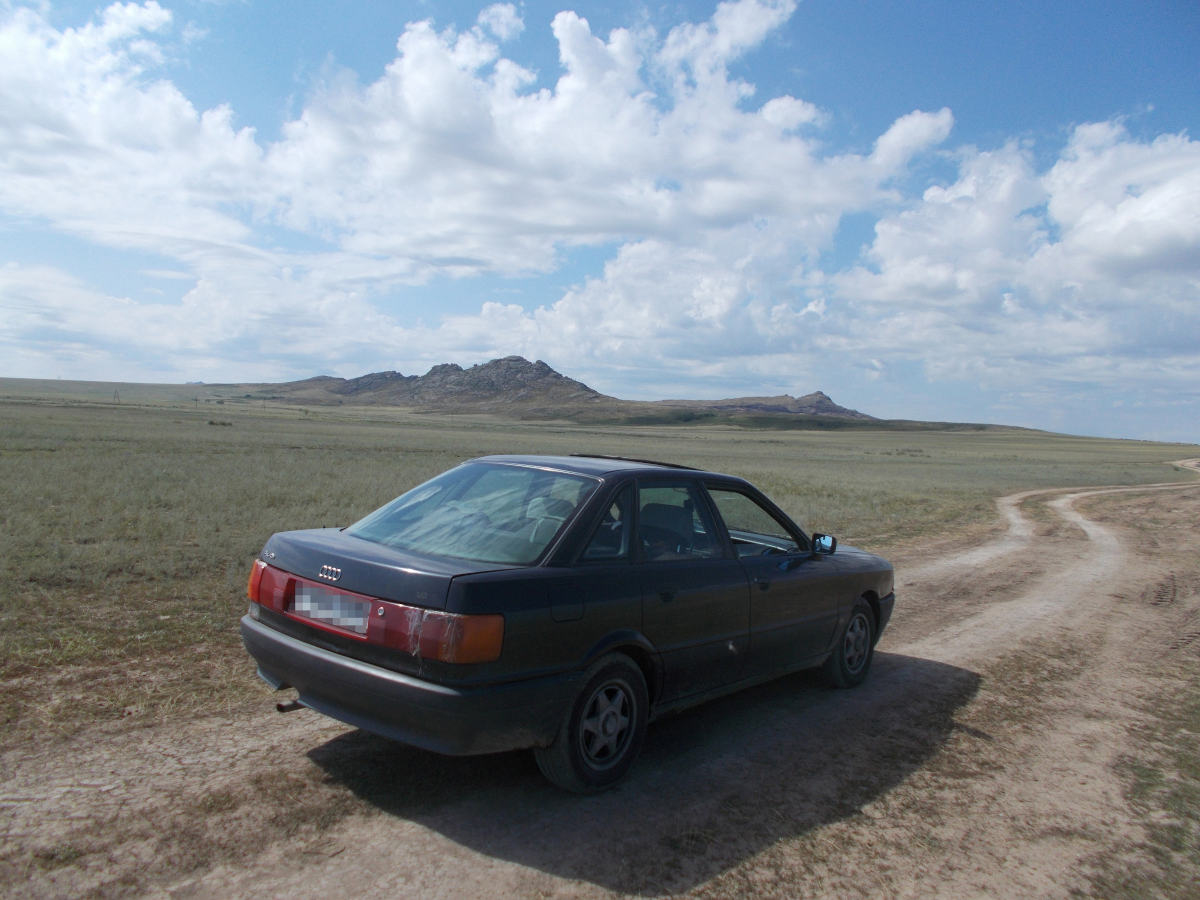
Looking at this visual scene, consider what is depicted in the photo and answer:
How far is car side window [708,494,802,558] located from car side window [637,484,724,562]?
180 mm

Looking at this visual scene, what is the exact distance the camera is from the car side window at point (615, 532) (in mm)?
4062

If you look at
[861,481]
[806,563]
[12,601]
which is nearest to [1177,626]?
[806,563]

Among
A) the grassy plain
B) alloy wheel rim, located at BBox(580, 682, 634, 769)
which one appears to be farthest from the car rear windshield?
the grassy plain

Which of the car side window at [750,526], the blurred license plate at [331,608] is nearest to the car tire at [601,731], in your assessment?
the blurred license plate at [331,608]

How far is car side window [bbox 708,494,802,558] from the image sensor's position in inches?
204

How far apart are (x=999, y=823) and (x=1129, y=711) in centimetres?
240

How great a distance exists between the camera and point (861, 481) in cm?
3088

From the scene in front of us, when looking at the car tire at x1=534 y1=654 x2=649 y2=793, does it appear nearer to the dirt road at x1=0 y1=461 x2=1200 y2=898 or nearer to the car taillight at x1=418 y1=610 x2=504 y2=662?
the dirt road at x1=0 y1=461 x2=1200 y2=898

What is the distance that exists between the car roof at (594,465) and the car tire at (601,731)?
1.03 meters

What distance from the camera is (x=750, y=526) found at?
19.0 feet

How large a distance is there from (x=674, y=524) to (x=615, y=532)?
0.58m

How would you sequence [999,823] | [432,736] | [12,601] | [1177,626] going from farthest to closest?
1. [1177,626]
2. [12,601]
3. [999,823]
4. [432,736]

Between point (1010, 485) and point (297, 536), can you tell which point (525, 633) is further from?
point (1010, 485)

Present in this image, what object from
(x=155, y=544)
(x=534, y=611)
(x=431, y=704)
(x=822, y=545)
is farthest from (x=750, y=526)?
(x=155, y=544)
